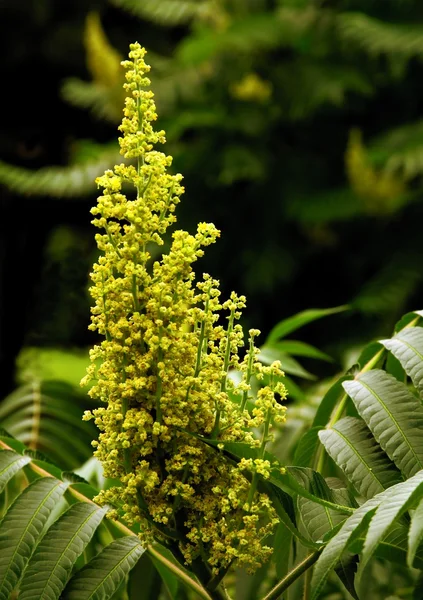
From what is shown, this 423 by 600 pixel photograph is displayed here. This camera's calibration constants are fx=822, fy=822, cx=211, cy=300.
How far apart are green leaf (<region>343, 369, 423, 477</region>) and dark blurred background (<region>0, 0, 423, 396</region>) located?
142 inches

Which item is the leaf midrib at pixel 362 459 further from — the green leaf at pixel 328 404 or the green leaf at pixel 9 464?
the green leaf at pixel 9 464

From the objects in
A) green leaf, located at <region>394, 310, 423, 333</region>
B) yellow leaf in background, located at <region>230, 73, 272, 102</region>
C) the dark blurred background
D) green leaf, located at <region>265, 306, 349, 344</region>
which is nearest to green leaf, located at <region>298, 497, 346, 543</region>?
green leaf, located at <region>394, 310, 423, 333</region>

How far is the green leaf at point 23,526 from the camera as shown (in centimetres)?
71

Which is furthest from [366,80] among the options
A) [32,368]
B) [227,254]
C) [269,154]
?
[32,368]

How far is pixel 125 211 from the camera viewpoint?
66 cm

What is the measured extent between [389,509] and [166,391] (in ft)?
0.64

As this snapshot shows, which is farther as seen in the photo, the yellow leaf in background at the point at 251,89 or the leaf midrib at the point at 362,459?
the yellow leaf in background at the point at 251,89

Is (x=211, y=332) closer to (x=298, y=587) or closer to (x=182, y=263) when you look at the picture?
(x=182, y=263)

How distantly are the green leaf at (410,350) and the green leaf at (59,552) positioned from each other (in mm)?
317

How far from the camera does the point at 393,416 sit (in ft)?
2.44

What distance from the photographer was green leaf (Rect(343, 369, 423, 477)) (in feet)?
2.34

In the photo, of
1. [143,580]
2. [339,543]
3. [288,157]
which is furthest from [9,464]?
[288,157]

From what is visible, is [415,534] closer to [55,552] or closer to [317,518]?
[317,518]

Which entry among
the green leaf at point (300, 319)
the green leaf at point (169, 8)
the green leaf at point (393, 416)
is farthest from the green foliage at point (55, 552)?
the green leaf at point (169, 8)
